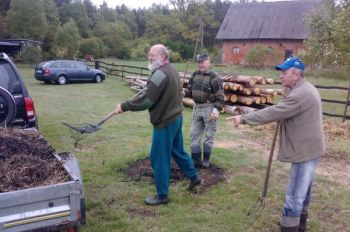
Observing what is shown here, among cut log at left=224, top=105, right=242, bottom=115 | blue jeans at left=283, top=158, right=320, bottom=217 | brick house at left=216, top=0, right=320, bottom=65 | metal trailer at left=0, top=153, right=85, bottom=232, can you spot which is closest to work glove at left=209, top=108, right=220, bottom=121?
blue jeans at left=283, top=158, right=320, bottom=217

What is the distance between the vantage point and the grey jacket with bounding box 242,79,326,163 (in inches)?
151

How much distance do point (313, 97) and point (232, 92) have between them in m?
9.16

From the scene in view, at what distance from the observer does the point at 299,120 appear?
391 cm

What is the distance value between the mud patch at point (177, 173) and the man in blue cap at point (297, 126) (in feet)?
6.02

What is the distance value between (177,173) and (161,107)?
5.92 ft

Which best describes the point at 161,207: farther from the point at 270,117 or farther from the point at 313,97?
the point at 313,97

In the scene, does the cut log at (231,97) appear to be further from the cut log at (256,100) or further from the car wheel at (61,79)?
the car wheel at (61,79)

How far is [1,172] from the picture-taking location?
343cm

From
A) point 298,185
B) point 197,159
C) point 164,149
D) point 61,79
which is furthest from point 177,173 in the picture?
point 61,79

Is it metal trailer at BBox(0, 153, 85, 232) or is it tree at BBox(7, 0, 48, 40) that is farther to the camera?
tree at BBox(7, 0, 48, 40)

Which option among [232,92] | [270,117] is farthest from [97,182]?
[232,92]

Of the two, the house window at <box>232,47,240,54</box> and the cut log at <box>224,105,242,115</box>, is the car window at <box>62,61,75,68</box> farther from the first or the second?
the house window at <box>232,47,240,54</box>

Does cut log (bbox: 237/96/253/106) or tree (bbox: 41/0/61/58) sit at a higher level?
tree (bbox: 41/0/61/58)

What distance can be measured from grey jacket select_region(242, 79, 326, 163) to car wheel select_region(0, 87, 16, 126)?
2934 mm
